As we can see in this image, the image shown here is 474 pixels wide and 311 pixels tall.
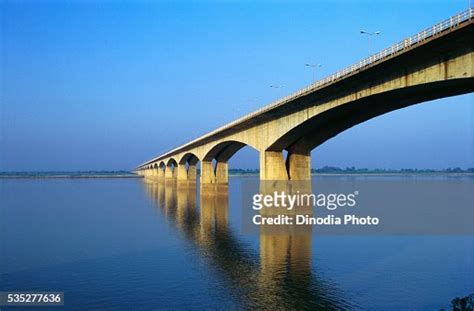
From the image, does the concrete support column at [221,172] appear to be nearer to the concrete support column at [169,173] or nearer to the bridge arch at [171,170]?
the bridge arch at [171,170]

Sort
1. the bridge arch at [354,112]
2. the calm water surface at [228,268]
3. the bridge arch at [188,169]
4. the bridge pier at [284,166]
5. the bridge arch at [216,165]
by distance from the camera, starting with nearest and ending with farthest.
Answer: the calm water surface at [228,268]
the bridge arch at [354,112]
the bridge pier at [284,166]
the bridge arch at [216,165]
the bridge arch at [188,169]

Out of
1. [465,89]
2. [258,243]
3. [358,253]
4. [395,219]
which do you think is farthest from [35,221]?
[465,89]

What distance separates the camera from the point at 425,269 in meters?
23.3

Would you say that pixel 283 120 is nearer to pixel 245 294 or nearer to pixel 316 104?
pixel 316 104

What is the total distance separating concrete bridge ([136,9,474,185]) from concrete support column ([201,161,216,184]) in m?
13.7

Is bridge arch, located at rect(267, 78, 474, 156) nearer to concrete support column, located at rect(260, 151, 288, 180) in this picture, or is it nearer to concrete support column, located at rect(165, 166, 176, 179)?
concrete support column, located at rect(260, 151, 288, 180)

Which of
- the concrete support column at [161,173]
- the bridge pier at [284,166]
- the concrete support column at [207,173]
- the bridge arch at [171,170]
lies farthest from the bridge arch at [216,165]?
the concrete support column at [161,173]

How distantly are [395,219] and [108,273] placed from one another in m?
30.7

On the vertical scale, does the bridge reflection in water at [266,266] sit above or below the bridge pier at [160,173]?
below

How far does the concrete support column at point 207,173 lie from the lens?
255 ft

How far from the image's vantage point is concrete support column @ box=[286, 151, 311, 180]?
47.2 metres

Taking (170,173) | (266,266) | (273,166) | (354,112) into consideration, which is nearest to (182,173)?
(170,173)

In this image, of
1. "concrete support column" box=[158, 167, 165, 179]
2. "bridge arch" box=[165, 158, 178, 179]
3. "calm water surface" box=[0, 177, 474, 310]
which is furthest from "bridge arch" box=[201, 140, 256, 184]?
"concrete support column" box=[158, 167, 165, 179]

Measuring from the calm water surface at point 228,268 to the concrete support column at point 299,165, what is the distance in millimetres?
11181
